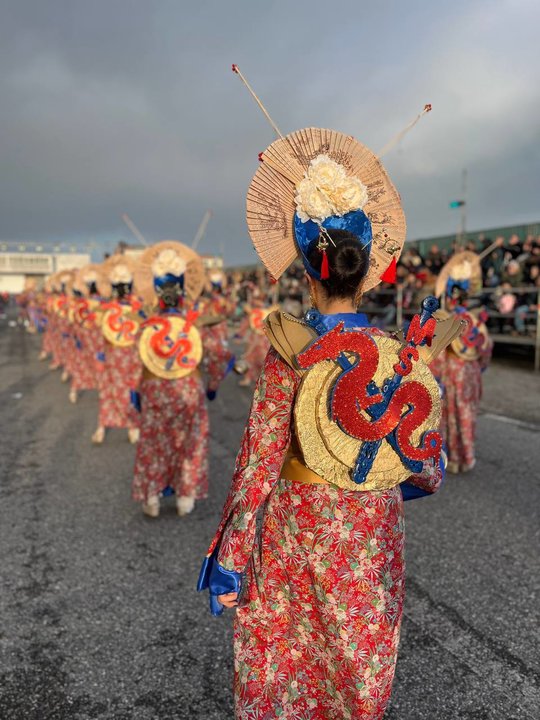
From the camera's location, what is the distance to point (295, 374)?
4.70ft

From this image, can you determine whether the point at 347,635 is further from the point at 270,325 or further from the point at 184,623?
the point at 184,623

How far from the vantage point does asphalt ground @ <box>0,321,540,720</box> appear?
2166 millimetres

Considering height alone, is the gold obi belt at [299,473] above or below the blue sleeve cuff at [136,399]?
above

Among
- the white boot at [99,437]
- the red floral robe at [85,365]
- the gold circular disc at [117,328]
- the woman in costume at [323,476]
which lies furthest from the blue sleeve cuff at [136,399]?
the red floral robe at [85,365]

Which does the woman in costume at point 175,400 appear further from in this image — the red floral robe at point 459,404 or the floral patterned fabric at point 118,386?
the floral patterned fabric at point 118,386

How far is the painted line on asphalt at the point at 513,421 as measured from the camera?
657 cm

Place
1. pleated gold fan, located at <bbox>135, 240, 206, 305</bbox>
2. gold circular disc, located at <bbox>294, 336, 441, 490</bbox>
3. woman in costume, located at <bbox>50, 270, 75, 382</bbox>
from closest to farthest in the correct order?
gold circular disc, located at <bbox>294, 336, 441, 490</bbox>
pleated gold fan, located at <bbox>135, 240, 206, 305</bbox>
woman in costume, located at <bbox>50, 270, 75, 382</bbox>

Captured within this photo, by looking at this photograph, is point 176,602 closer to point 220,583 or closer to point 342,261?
point 220,583

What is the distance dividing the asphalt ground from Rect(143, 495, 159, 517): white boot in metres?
0.07

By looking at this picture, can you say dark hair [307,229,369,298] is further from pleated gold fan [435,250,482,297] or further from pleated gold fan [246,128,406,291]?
pleated gold fan [435,250,482,297]

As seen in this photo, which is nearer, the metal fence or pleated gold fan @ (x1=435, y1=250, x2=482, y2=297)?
pleated gold fan @ (x1=435, y1=250, x2=482, y2=297)

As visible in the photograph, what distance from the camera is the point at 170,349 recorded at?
3.84m

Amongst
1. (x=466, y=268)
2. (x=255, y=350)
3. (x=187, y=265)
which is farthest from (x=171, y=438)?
(x=255, y=350)

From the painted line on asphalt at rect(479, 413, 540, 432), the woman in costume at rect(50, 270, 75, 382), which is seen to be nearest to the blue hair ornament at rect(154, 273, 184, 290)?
the painted line on asphalt at rect(479, 413, 540, 432)
